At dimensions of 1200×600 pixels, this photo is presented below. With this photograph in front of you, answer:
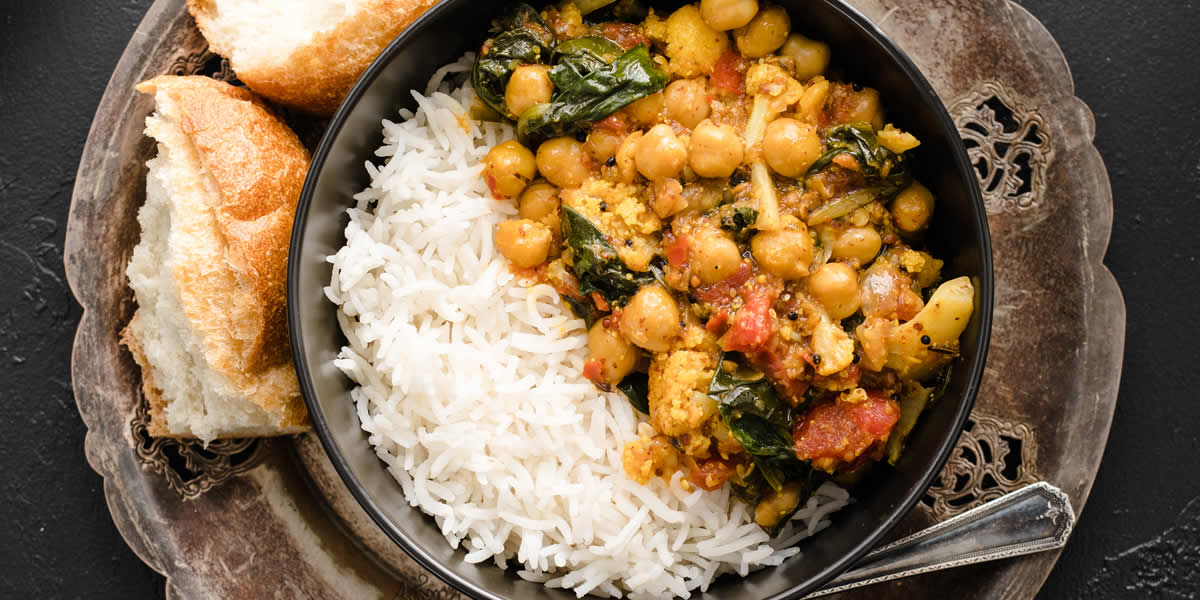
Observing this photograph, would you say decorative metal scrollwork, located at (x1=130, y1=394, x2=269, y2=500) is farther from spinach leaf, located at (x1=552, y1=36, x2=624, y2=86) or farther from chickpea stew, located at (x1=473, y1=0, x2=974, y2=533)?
spinach leaf, located at (x1=552, y1=36, x2=624, y2=86)

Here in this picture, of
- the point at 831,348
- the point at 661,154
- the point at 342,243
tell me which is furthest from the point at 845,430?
the point at 342,243

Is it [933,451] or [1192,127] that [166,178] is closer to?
[933,451]

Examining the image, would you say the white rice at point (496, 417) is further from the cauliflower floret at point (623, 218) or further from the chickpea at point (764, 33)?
the chickpea at point (764, 33)

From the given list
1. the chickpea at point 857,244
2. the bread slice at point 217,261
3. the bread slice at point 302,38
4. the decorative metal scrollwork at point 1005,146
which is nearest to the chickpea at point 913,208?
the chickpea at point 857,244

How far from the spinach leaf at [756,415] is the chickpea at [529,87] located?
3.81 feet

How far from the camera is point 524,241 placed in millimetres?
3109

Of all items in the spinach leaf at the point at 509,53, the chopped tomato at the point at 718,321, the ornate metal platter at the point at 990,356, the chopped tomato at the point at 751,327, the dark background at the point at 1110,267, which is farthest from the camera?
the dark background at the point at 1110,267

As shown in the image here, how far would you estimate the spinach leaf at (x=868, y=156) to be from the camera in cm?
305

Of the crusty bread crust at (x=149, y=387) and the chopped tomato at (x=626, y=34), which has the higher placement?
the chopped tomato at (x=626, y=34)

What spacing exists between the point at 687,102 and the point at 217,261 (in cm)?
185

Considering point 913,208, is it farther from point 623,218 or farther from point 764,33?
point 623,218

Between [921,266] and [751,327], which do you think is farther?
[921,266]

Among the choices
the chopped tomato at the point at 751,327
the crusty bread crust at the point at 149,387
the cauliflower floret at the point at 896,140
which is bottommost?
the crusty bread crust at the point at 149,387

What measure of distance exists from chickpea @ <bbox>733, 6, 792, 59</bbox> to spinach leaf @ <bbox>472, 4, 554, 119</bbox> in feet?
2.36
